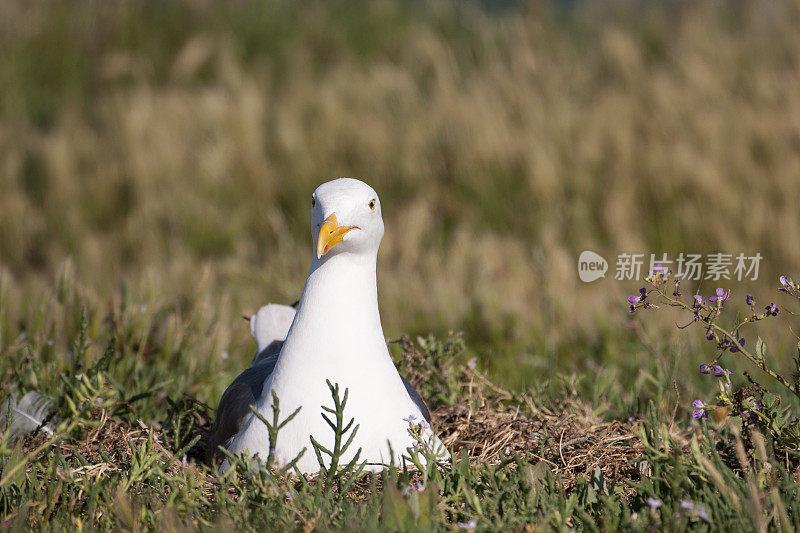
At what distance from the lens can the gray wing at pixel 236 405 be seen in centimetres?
315

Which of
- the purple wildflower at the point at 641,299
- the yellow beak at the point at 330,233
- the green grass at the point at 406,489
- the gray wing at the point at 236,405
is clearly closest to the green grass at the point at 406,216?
the green grass at the point at 406,489

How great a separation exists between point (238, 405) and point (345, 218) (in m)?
0.79

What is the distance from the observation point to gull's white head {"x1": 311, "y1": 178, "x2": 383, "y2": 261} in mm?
2887

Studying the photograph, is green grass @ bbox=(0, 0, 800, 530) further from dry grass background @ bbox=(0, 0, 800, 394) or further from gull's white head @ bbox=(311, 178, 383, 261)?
gull's white head @ bbox=(311, 178, 383, 261)

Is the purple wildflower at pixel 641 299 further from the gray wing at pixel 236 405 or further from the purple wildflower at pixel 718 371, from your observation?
the gray wing at pixel 236 405

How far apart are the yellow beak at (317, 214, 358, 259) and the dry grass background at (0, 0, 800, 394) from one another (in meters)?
1.77

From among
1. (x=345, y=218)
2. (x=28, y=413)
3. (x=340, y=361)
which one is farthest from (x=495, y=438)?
(x=28, y=413)

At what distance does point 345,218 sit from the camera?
291 centimetres

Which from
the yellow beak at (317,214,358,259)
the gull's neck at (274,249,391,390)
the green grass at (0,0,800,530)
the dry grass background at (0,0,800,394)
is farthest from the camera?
the dry grass background at (0,0,800,394)

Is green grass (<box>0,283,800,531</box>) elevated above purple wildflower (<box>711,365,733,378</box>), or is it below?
below

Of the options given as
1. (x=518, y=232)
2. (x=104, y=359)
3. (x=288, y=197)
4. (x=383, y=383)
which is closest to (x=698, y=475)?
(x=383, y=383)

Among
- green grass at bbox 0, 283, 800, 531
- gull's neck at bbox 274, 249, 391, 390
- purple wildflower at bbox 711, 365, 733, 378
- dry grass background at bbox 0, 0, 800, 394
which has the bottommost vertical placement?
green grass at bbox 0, 283, 800, 531

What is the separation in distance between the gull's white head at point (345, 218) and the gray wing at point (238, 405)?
54cm

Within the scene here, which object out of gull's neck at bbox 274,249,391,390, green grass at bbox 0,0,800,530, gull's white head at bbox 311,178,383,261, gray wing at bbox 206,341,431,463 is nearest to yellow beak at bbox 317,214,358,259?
gull's white head at bbox 311,178,383,261
